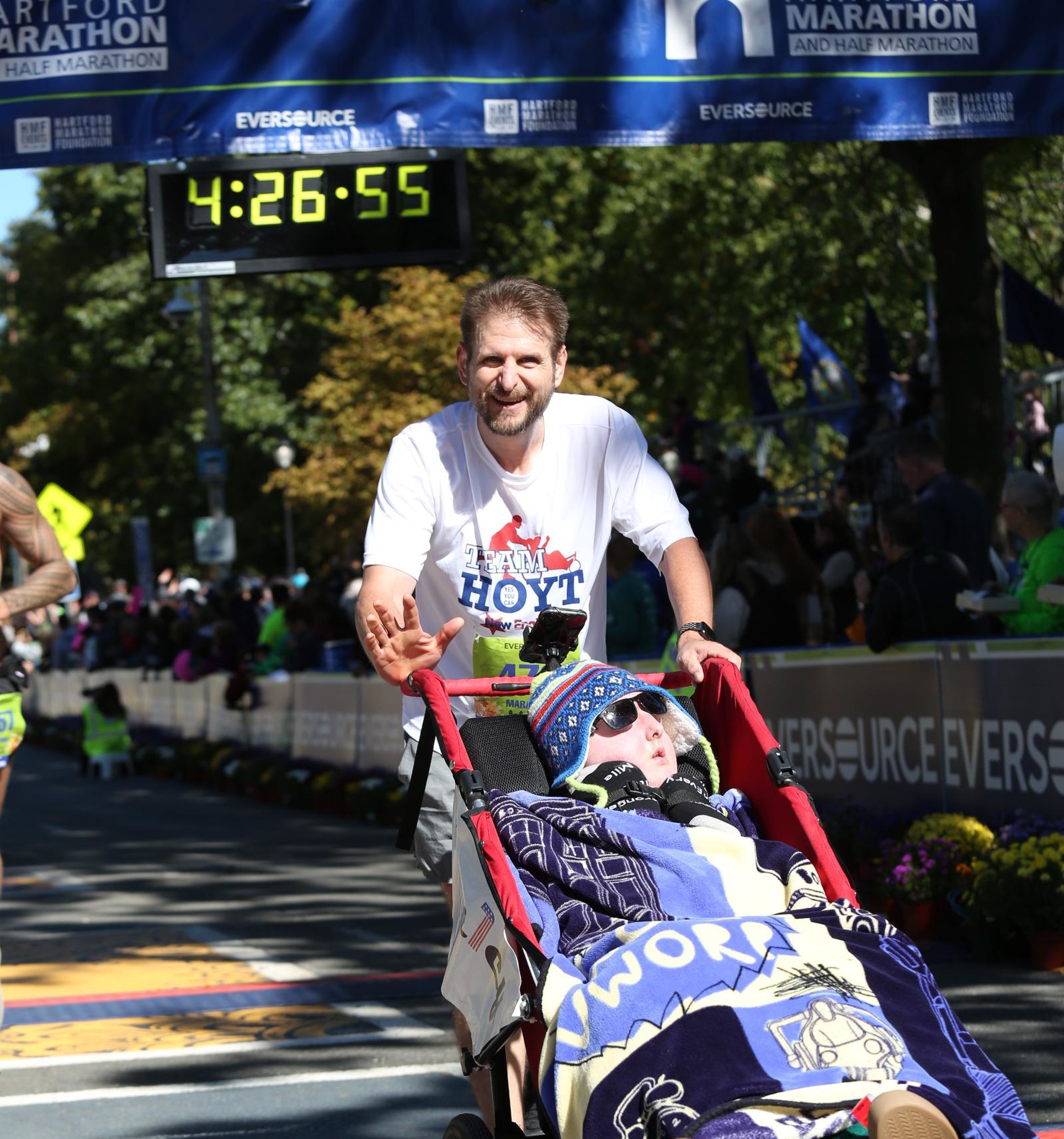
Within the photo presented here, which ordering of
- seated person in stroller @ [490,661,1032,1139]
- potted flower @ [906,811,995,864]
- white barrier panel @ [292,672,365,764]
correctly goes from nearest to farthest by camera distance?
1. seated person in stroller @ [490,661,1032,1139]
2. potted flower @ [906,811,995,864]
3. white barrier panel @ [292,672,365,764]

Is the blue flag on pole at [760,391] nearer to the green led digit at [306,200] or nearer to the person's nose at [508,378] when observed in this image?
the green led digit at [306,200]

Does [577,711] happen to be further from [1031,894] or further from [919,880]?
[919,880]

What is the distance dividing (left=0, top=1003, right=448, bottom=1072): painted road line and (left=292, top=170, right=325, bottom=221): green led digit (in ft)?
14.1

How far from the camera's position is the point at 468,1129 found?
14.1ft

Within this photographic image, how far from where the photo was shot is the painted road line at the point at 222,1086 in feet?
20.0

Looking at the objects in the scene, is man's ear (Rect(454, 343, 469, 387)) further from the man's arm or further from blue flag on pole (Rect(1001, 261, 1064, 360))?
blue flag on pole (Rect(1001, 261, 1064, 360))

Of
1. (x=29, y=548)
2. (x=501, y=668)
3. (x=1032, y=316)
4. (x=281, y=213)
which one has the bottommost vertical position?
(x=501, y=668)

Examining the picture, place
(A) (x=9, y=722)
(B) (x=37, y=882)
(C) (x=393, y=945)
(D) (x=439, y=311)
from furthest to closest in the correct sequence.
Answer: (D) (x=439, y=311) → (B) (x=37, y=882) → (C) (x=393, y=945) → (A) (x=9, y=722)

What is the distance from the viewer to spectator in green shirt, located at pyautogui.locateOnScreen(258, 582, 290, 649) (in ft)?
65.7

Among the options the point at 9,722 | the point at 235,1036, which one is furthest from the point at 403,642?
the point at 235,1036

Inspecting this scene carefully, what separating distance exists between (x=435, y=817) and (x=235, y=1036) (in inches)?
95.1

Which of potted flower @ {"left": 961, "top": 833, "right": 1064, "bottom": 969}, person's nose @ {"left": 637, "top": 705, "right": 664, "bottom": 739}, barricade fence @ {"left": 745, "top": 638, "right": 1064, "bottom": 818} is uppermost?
person's nose @ {"left": 637, "top": 705, "right": 664, "bottom": 739}

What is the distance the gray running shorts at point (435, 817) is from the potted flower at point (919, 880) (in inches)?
148

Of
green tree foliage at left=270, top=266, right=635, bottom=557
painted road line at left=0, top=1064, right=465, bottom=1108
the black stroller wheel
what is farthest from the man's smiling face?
green tree foliage at left=270, top=266, right=635, bottom=557
